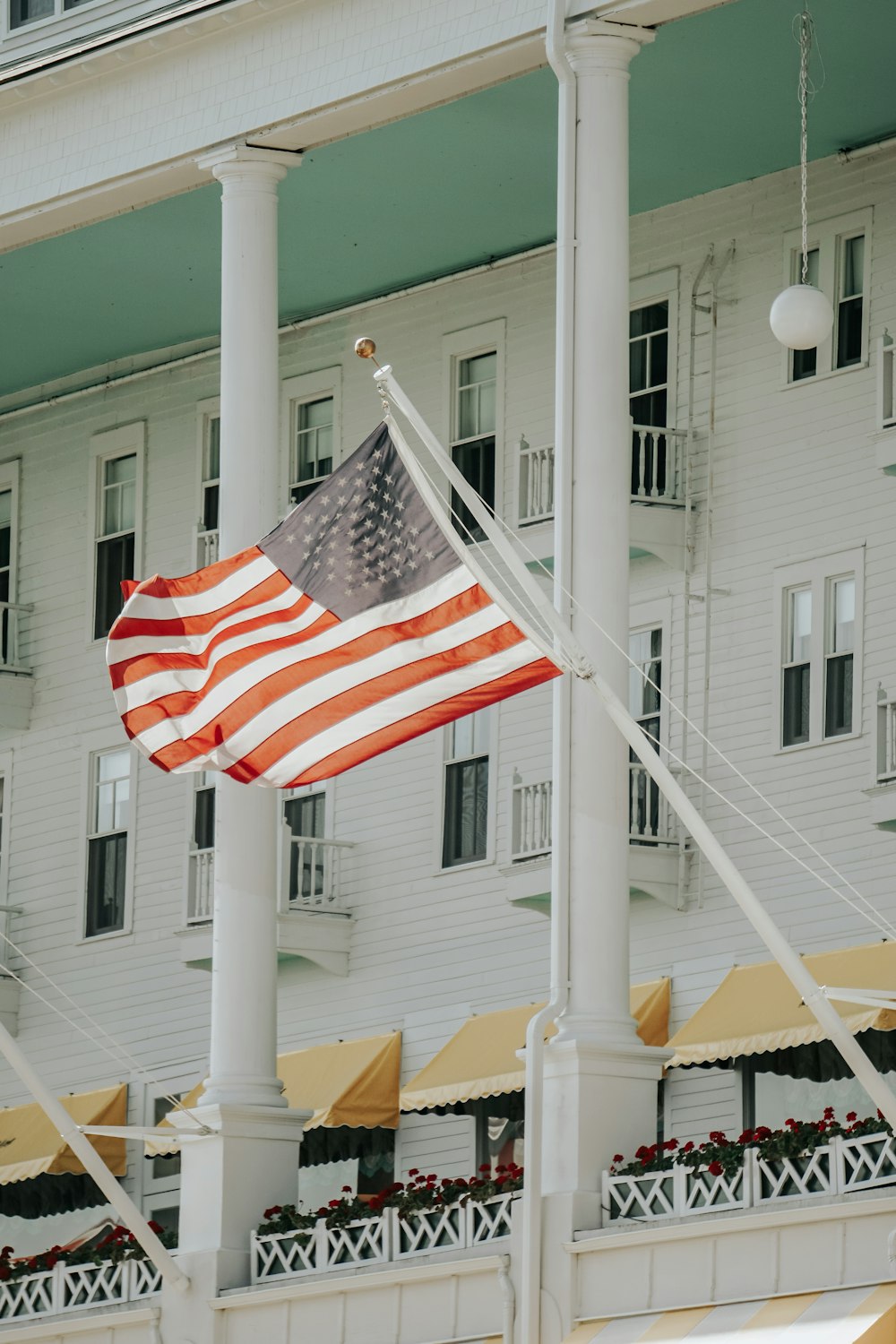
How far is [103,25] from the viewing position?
27.1m

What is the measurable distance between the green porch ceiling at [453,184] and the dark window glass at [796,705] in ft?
13.4

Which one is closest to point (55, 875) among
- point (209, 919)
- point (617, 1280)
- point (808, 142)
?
point (209, 919)

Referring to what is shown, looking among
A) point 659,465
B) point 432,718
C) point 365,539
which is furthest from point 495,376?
point 432,718

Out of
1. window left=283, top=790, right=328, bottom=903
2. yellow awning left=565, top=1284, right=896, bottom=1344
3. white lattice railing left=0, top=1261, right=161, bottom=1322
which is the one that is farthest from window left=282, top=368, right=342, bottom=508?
yellow awning left=565, top=1284, right=896, bottom=1344

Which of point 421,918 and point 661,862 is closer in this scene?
point 661,862

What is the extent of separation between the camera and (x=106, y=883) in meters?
32.4

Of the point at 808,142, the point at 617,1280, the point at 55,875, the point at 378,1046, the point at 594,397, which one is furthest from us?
the point at 55,875

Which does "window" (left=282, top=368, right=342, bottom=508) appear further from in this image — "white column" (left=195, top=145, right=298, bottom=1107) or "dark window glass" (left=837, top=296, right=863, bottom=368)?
"dark window glass" (left=837, top=296, right=863, bottom=368)

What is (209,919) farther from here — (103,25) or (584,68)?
Answer: (584,68)

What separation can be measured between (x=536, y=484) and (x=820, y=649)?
129 inches

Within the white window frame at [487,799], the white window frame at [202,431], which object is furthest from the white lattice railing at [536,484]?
the white window frame at [202,431]

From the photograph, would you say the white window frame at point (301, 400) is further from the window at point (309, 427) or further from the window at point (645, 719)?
the window at point (645, 719)

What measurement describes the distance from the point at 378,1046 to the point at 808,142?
936cm

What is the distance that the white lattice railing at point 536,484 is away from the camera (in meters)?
27.1
